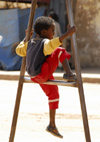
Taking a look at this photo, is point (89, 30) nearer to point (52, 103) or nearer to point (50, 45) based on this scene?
point (52, 103)

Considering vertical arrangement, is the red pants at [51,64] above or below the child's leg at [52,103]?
above

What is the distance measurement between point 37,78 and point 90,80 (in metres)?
5.97

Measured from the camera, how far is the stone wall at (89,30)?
1118 centimetres

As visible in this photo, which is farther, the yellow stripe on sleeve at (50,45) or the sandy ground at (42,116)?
the sandy ground at (42,116)

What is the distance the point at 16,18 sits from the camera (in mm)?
10859

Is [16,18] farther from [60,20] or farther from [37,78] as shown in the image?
[37,78]

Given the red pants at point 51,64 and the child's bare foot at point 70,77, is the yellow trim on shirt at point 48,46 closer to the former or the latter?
the red pants at point 51,64

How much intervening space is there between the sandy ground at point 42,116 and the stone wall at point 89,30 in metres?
3.46

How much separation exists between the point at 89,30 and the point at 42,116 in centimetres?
668

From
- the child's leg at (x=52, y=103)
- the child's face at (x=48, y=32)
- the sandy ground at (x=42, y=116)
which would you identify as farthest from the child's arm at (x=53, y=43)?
the sandy ground at (x=42, y=116)

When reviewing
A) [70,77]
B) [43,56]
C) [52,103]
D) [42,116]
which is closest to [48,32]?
[43,56]

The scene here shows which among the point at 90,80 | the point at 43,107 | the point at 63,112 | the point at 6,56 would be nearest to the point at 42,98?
the point at 43,107

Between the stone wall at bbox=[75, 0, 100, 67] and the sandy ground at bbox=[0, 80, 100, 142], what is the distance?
346 cm

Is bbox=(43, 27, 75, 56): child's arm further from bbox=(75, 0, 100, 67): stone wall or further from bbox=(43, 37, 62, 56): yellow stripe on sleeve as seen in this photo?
bbox=(75, 0, 100, 67): stone wall
